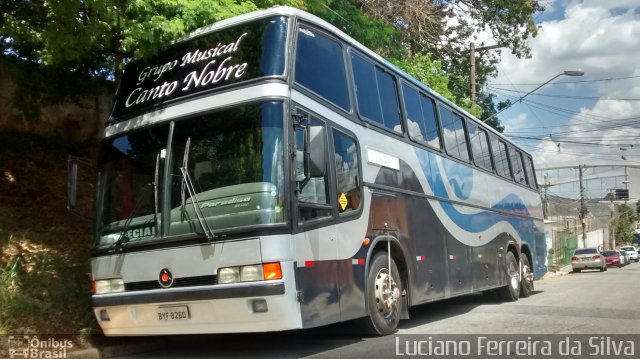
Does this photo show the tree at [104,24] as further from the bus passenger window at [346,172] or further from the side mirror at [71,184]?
the bus passenger window at [346,172]

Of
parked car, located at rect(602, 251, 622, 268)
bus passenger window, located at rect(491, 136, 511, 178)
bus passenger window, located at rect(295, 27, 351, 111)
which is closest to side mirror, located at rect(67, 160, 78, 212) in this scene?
bus passenger window, located at rect(295, 27, 351, 111)

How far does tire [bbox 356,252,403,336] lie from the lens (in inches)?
286

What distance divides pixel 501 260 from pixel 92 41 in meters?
9.37

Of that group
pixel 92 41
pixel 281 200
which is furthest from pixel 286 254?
pixel 92 41

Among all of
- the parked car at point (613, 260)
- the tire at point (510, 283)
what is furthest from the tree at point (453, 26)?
the parked car at point (613, 260)

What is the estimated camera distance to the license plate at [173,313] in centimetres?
601

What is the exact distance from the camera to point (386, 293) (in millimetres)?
7629

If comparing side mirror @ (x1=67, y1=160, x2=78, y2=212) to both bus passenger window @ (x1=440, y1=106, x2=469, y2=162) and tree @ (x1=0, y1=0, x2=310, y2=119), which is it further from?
bus passenger window @ (x1=440, y1=106, x2=469, y2=162)

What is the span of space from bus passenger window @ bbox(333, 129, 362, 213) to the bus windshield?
1.18 metres

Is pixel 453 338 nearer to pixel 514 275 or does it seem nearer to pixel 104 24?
pixel 104 24

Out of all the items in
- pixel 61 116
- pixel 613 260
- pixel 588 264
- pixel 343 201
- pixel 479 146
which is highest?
pixel 61 116

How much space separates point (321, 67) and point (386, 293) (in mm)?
3006

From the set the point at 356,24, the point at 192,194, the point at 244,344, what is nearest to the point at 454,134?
the point at 356,24

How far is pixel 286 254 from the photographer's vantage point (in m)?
5.70
